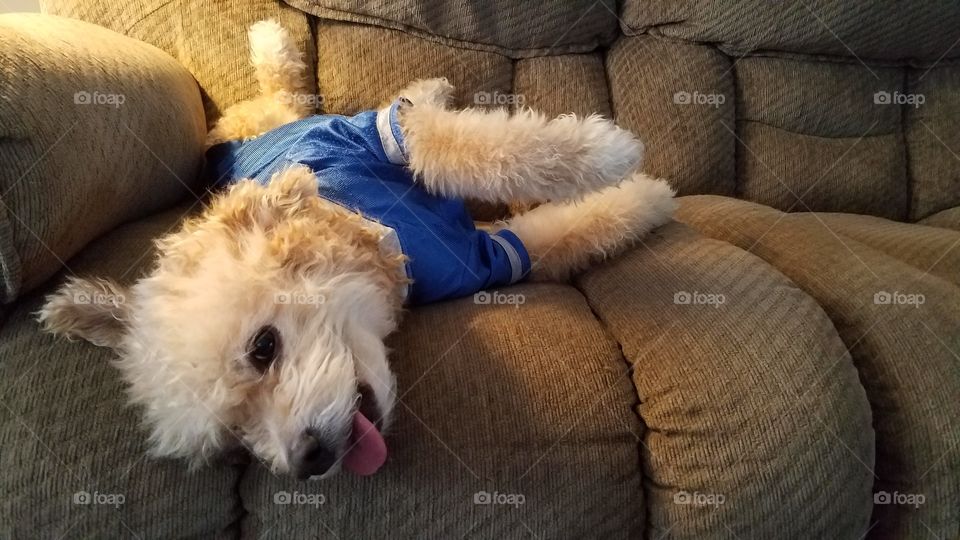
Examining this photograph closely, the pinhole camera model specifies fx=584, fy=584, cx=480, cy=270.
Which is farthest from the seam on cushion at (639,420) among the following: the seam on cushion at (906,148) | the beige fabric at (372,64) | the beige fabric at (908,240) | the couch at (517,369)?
the seam on cushion at (906,148)

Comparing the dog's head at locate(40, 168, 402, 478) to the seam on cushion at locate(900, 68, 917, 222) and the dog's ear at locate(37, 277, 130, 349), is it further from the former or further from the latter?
the seam on cushion at locate(900, 68, 917, 222)

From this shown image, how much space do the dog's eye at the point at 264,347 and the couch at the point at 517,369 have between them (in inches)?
7.3

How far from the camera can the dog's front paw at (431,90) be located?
1.58 m

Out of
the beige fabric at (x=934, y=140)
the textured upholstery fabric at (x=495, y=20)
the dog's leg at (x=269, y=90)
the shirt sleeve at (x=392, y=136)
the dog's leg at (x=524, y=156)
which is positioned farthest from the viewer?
the beige fabric at (x=934, y=140)

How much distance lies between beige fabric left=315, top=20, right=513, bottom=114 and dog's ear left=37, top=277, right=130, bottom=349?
36.1 inches

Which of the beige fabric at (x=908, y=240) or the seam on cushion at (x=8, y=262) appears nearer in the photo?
the seam on cushion at (x=8, y=262)

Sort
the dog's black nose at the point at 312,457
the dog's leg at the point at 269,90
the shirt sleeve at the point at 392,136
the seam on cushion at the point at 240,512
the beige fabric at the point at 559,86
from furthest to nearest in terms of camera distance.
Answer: the beige fabric at the point at 559,86, the dog's leg at the point at 269,90, the shirt sleeve at the point at 392,136, the seam on cushion at the point at 240,512, the dog's black nose at the point at 312,457

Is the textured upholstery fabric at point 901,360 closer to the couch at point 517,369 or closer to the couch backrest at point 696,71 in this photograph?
the couch at point 517,369

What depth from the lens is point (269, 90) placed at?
1.64 meters

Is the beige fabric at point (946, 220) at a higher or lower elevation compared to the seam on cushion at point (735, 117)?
lower

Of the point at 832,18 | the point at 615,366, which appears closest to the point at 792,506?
the point at 615,366

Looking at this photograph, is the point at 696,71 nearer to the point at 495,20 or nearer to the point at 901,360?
the point at 495,20

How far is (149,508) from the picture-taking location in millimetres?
900

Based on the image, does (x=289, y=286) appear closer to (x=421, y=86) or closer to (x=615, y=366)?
(x=615, y=366)
